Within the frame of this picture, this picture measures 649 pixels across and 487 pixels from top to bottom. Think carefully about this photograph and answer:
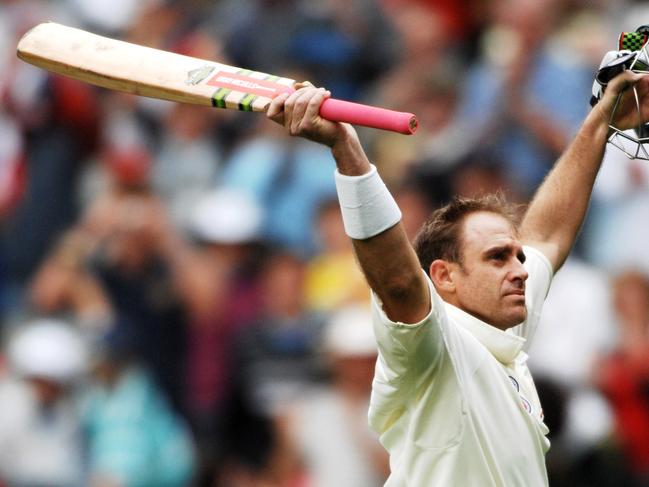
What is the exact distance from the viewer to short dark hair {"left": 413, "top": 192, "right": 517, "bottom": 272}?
14.7 ft

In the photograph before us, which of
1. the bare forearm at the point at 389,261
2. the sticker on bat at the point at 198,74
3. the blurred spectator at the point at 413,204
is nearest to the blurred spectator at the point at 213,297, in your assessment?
the blurred spectator at the point at 413,204

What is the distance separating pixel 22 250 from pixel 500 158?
10.4 ft

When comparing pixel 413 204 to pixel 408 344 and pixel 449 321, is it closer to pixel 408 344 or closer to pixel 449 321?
pixel 449 321

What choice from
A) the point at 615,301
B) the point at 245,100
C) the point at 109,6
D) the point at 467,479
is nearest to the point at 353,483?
the point at 615,301

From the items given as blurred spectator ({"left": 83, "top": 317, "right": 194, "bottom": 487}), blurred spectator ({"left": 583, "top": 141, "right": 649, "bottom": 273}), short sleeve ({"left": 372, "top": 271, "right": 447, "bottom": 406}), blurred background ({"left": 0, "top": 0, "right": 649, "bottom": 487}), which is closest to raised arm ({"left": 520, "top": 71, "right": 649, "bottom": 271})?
short sleeve ({"left": 372, "top": 271, "right": 447, "bottom": 406})

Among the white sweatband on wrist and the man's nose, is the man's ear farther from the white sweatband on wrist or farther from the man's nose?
the white sweatband on wrist

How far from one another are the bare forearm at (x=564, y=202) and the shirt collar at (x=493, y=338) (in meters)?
0.74

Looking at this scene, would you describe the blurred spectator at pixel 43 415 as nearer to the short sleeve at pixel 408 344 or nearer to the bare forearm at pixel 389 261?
the short sleeve at pixel 408 344

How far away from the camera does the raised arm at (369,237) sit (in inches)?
149

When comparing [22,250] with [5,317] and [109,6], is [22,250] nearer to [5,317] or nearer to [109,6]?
[5,317]

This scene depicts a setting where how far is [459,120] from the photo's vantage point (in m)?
8.09

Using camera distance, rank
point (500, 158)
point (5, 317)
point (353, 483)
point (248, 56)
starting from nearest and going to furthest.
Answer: point (353, 483) → point (500, 158) → point (5, 317) → point (248, 56)

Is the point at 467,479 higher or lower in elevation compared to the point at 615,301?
higher

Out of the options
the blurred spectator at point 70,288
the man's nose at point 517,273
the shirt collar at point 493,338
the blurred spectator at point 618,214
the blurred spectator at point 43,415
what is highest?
the man's nose at point 517,273
